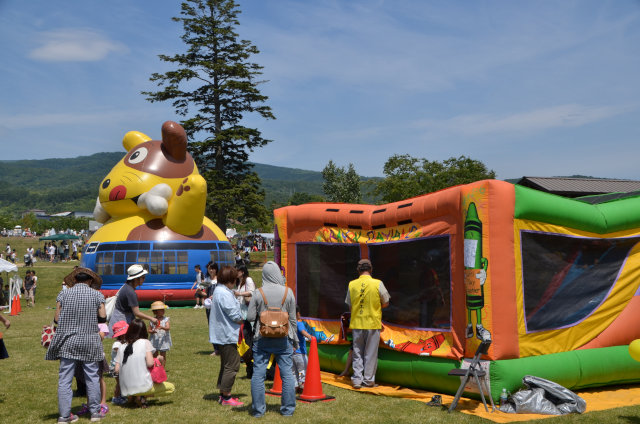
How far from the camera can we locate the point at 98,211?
21.7 metres

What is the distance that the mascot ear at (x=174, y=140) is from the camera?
20.1 metres

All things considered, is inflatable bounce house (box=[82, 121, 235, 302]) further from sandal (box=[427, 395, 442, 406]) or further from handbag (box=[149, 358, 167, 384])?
sandal (box=[427, 395, 442, 406])

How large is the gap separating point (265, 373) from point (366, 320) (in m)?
1.99

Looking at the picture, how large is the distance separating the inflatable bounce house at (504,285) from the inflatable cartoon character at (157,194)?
1191cm

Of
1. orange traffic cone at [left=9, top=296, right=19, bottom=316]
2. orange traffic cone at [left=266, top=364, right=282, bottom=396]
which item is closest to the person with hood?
orange traffic cone at [left=266, top=364, right=282, bottom=396]

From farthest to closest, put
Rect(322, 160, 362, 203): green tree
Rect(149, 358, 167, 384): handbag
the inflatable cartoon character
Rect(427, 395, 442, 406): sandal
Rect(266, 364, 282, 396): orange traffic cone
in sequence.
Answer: Rect(322, 160, 362, 203): green tree
the inflatable cartoon character
Rect(266, 364, 282, 396): orange traffic cone
Rect(149, 358, 167, 384): handbag
Rect(427, 395, 442, 406): sandal

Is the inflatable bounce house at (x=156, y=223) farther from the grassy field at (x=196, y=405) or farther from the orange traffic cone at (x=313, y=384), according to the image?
the orange traffic cone at (x=313, y=384)

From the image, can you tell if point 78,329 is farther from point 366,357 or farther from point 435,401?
point 435,401

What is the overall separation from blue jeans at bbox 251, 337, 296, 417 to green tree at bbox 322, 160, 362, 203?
178ft

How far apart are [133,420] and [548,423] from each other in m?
4.59

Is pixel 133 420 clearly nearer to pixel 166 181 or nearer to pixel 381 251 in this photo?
pixel 381 251

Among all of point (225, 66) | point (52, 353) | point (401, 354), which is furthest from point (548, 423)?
point (225, 66)

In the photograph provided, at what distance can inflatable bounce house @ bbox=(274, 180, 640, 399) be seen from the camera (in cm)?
709

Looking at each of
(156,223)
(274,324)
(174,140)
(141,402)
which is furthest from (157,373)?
(174,140)
